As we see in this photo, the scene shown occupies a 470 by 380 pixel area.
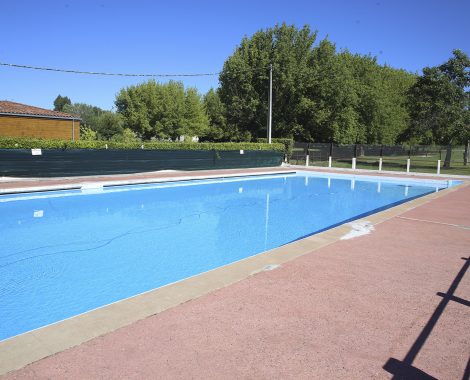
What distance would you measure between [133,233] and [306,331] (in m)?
6.53

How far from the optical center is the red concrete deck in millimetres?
2912

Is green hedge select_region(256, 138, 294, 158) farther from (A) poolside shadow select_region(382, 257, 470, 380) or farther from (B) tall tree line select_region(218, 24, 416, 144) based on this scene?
(A) poolside shadow select_region(382, 257, 470, 380)

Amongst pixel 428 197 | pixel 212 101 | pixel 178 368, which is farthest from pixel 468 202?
pixel 212 101

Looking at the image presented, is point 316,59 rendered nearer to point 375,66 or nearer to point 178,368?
point 375,66

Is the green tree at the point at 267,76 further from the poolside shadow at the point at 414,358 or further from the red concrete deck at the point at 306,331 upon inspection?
the poolside shadow at the point at 414,358

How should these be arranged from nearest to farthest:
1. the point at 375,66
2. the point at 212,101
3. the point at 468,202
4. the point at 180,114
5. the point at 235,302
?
1. the point at 235,302
2. the point at 468,202
3. the point at 375,66
4. the point at 180,114
5. the point at 212,101

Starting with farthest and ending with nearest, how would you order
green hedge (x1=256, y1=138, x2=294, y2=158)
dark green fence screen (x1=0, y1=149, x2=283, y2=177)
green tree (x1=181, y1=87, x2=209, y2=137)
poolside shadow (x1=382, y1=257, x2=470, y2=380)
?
green tree (x1=181, y1=87, x2=209, y2=137)
green hedge (x1=256, y1=138, x2=294, y2=158)
dark green fence screen (x1=0, y1=149, x2=283, y2=177)
poolside shadow (x1=382, y1=257, x2=470, y2=380)

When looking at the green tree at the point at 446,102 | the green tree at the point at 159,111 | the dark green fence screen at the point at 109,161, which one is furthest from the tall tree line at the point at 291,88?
the green tree at the point at 159,111

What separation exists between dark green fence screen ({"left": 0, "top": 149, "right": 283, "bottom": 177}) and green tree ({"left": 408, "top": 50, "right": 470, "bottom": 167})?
12.6 m

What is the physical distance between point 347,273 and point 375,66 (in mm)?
40205

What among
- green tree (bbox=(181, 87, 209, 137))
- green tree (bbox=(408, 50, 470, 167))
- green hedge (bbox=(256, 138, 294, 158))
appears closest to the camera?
green tree (bbox=(408, 50, 470, 167))

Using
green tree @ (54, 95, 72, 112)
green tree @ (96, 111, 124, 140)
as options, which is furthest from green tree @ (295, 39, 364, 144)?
green tree @ (54, 95, 72, 112)

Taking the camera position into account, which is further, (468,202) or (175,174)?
(175,174)

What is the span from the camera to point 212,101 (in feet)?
197
